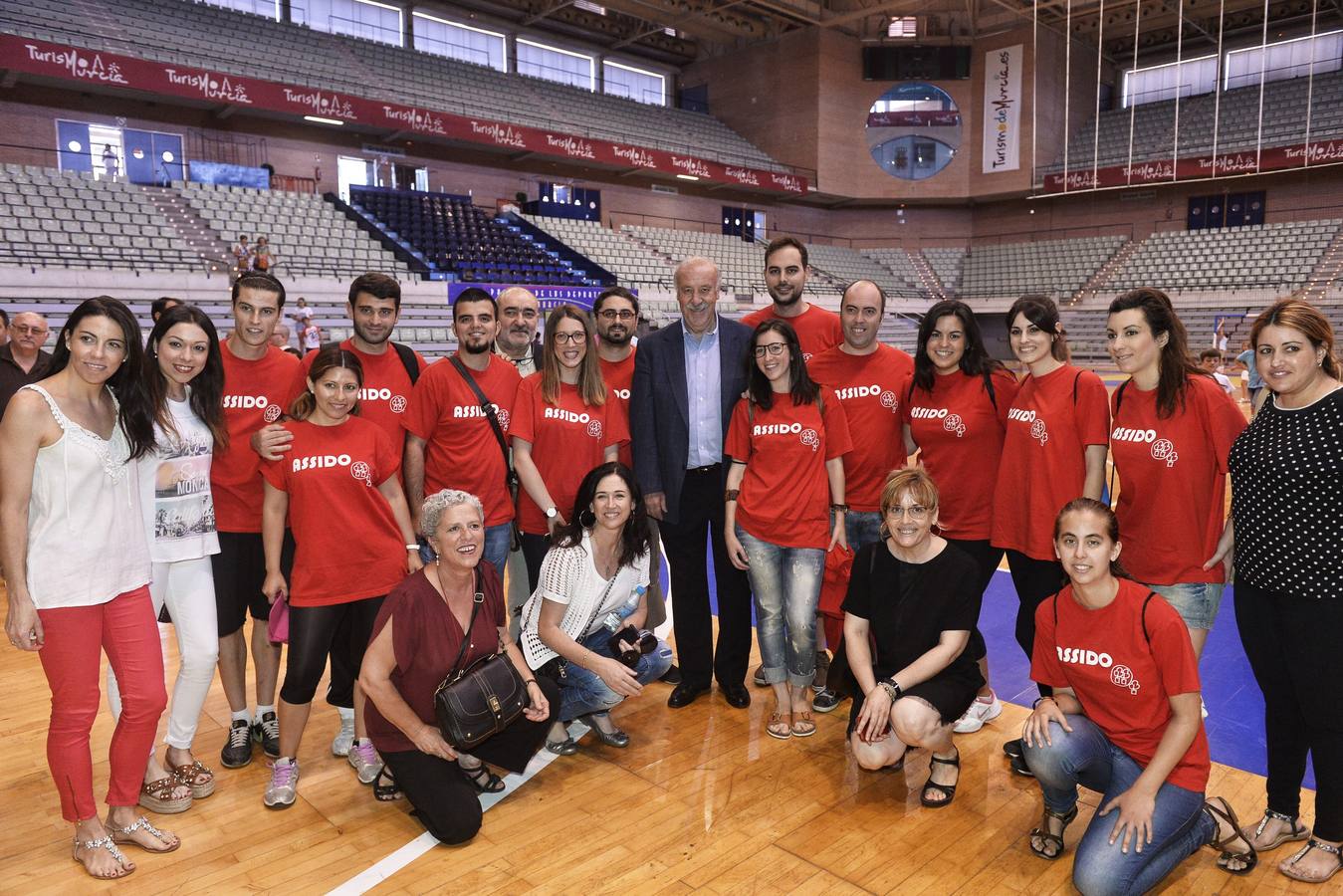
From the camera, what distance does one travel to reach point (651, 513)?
3744 millimetres

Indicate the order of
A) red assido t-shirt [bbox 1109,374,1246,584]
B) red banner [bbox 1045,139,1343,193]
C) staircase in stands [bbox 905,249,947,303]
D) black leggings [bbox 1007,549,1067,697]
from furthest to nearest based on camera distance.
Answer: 1. staircase in stands [bbox 905,249,947,303]
2. red banner [bbox 1045,139,1343,193]
3. black leggings [bbox 1007,549,1067,697]
4. red assido t-shirt [bbox 1109,374,1246,584]

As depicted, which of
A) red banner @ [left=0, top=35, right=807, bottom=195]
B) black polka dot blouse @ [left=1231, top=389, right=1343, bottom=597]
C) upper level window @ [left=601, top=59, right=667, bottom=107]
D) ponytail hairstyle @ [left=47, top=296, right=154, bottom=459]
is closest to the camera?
black polka dot blouse @ [left=1231, top=389, right=1343, bottom=597]

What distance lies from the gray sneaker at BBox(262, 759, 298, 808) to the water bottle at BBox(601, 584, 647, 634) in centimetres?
126

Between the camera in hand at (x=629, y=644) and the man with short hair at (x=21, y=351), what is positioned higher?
the man with short hair at (x=21, y=351)

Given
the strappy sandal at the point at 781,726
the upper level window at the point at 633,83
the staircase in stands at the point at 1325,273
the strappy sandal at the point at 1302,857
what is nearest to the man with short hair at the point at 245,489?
the strappy sandal at the point at 781,726

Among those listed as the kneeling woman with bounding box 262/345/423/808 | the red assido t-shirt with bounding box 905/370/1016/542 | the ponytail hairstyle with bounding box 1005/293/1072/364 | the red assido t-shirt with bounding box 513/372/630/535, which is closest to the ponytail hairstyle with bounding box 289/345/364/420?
the kneeling woman with bounding box 262/345/423/808

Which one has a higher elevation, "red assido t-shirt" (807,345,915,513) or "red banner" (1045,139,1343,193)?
"red banner" (1045,139,1343,193)

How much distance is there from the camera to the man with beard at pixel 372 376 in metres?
3.37

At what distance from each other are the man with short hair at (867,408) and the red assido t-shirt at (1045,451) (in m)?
0.55

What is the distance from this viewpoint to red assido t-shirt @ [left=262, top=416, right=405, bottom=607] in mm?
3062

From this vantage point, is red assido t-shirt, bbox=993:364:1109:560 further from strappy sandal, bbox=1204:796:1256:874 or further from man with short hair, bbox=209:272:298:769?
man with short hair, bbox=209:272:298:769

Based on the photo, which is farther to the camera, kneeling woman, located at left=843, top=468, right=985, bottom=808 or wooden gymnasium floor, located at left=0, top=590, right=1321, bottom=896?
kneeling woman, located at left=843, top=468, right=985, bottom=808

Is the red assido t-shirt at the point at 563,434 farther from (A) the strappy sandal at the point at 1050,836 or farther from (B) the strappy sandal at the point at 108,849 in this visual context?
(A) the strappy sandal at the point at 1050,836

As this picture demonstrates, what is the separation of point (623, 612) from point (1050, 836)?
171cm
